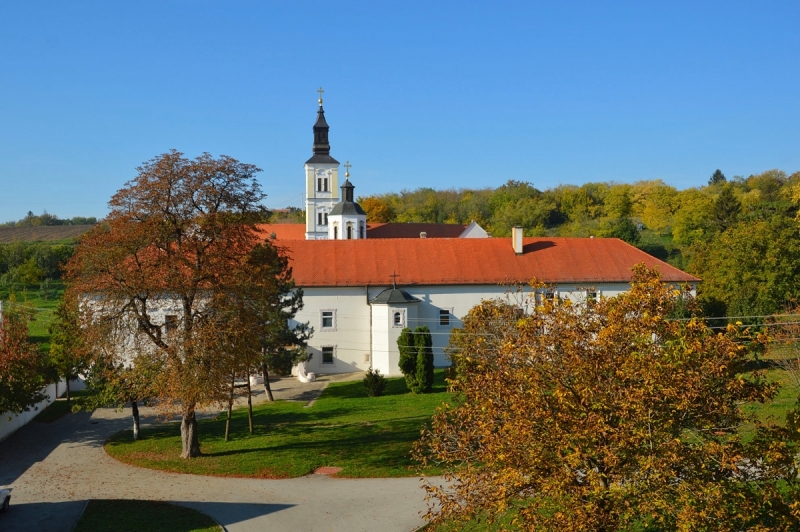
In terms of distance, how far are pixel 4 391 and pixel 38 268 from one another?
129ft

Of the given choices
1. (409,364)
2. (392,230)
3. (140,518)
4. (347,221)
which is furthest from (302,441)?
(392,230)

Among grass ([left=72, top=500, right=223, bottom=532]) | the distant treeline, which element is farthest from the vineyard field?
grass ([left=72, top=500, right=223, bottom=532])

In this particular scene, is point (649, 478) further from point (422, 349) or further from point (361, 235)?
point (361, 235)

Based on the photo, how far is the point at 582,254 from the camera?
40094 millimetres

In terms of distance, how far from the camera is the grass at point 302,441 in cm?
2005

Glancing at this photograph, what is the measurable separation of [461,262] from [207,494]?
23.3m

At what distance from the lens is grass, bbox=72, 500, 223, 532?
50.4 ft

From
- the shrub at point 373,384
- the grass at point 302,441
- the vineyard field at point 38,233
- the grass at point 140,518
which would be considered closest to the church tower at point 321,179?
the vineyard field at point 38,233

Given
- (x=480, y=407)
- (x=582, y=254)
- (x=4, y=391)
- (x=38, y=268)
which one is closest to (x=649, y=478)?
(x=480, y=407)

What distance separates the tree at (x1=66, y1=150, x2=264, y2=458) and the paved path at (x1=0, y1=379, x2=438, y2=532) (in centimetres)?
229

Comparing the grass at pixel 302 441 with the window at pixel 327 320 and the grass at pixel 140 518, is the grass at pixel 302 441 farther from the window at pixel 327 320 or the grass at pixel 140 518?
the window at pixel 327 320

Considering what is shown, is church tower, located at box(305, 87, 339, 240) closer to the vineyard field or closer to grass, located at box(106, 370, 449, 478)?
the vineyard field

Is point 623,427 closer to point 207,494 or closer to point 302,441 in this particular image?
point 207,494

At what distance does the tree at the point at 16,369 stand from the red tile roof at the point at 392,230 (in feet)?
131
